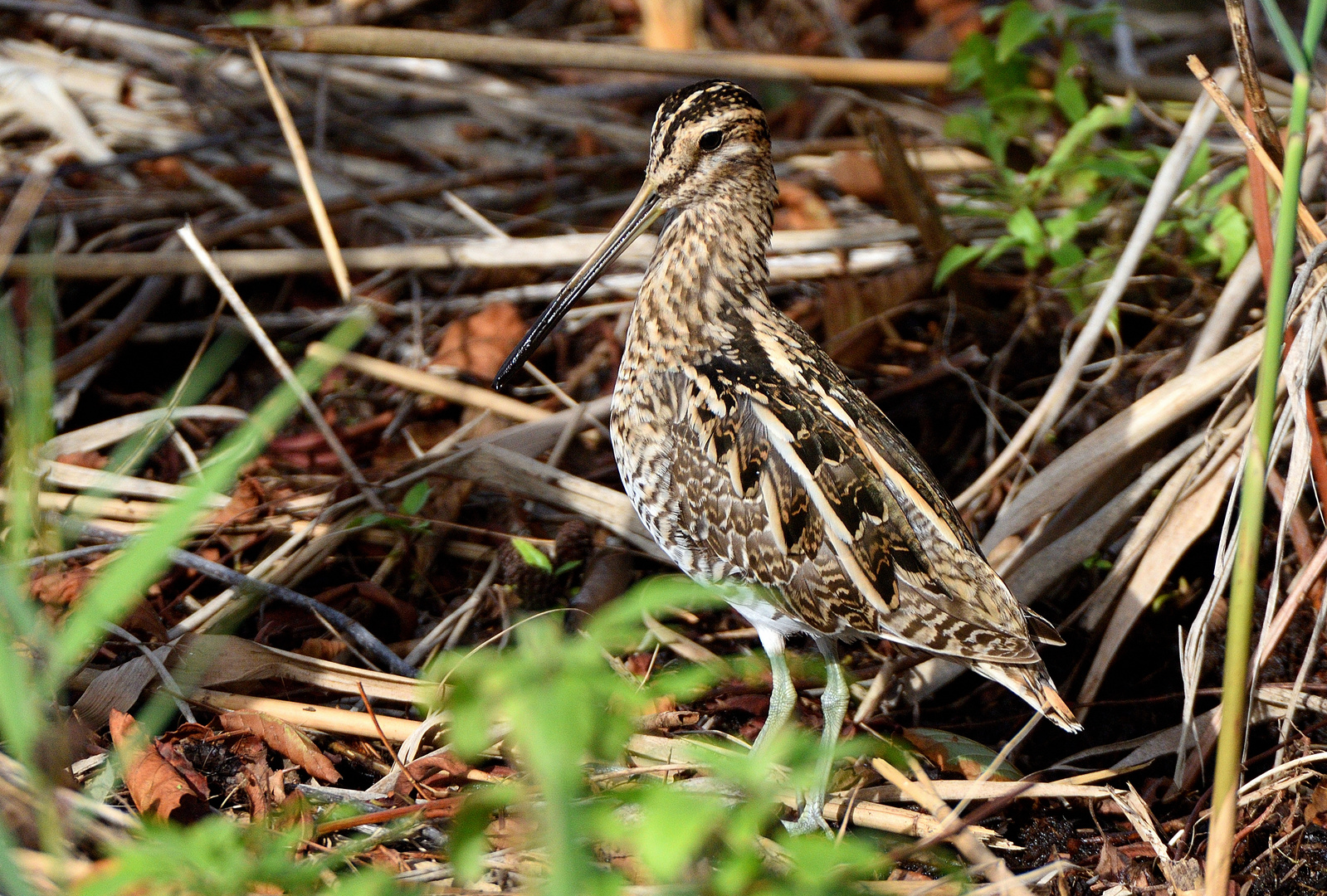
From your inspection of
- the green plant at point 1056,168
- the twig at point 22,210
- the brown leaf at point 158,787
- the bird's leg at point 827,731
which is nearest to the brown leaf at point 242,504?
the brown leaf at point 158,787

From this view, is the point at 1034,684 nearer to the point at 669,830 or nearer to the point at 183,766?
the point at 669,830

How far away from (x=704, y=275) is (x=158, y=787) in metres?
1.58

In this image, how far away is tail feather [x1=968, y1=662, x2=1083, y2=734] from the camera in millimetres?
2363

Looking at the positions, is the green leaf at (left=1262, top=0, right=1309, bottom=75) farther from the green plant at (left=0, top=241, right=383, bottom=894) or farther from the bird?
the green plant at (left=0, top=241, right=383, bottom=894)

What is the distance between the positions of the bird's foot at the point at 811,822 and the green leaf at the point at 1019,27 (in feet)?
7.09

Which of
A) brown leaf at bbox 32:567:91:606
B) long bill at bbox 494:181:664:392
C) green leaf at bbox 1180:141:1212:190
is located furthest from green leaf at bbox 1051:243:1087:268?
brown leaf at bbox 32:567:91:606

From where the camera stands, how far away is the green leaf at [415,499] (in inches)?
122

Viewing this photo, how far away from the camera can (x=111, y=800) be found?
7.74 feet

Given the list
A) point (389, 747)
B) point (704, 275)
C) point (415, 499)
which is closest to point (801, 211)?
point (704, 275)

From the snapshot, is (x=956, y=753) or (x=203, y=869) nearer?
(x=203, y=869)

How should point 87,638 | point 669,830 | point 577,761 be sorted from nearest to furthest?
point 669,830, point 577,761, point 87,638

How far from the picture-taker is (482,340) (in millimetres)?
3857

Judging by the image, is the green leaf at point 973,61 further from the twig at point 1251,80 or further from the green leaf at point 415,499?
the green leaf at point 415,499

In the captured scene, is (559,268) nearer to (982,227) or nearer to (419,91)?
(419,91)
